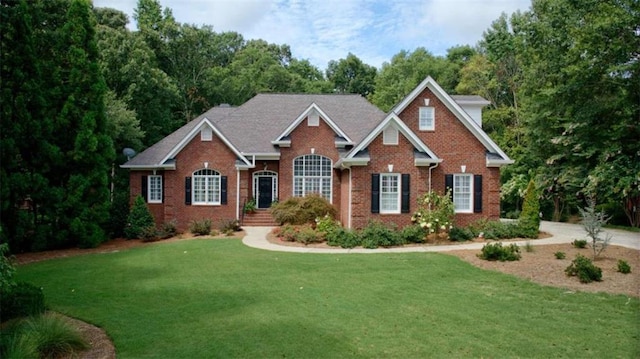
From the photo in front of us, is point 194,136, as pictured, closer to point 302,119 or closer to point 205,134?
point 205,134

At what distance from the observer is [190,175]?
22.8 metres

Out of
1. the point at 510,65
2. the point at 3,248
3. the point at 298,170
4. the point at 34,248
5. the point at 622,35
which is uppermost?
the point at 510,65

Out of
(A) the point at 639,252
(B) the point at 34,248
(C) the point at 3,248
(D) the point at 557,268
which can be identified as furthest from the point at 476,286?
(B) the point at 34,248

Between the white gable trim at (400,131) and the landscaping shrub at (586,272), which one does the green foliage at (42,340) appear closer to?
the landscaping shrub at (586,272)

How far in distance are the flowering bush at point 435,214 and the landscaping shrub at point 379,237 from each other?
1318 mm

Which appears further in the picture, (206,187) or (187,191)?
(206,187)

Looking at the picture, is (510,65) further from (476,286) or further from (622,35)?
(476,286)

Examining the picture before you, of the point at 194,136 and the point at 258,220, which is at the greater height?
the point at 194,136

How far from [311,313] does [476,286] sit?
453cm

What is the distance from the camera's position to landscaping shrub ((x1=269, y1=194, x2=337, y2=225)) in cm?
2038

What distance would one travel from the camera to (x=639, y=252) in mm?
14969

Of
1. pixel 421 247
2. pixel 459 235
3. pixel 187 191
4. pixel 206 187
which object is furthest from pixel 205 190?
pixel 459 235

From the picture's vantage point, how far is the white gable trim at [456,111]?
20.1 meters

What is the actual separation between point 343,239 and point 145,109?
24684 millimetres
